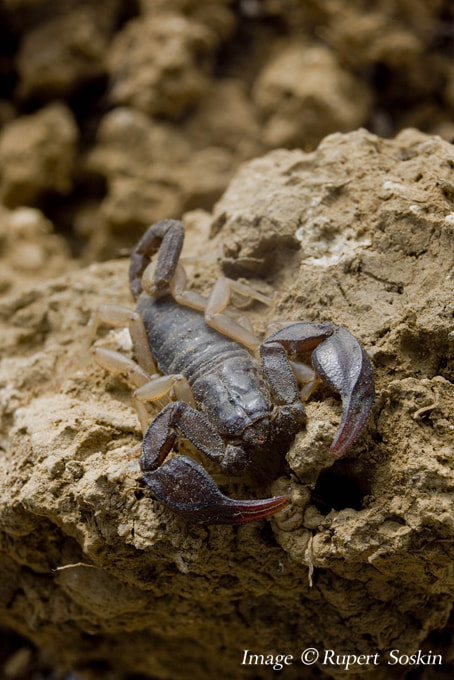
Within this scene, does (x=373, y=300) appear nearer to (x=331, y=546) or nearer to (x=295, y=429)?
(x=295, y=429)

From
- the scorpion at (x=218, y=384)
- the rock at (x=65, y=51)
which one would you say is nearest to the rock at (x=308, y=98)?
the rock at (x=65, y=51)

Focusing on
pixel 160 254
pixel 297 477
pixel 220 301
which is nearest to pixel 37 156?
pixel 160 254

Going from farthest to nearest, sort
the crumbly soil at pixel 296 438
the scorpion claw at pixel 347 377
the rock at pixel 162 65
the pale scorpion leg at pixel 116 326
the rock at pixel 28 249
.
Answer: the rock at pixel 162 65
the rock at pixel 28 249
the pale scorpion leg at pixel 116 326
the crumbly soil at pixel 296 438
the scorpion claw at pixel 347 377

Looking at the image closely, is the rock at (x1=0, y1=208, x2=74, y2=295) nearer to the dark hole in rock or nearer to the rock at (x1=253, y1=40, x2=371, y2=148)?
the rock at (x1=253, y1=40, x2=371, y2=148)

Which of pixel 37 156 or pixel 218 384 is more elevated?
pixel 218 384

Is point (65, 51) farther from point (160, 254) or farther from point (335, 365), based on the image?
point (335, 365)

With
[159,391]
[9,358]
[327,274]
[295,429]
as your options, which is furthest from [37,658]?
[327,274]

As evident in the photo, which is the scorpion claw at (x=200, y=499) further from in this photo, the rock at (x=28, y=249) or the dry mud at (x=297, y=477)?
the rock at (x=28, y=249)
